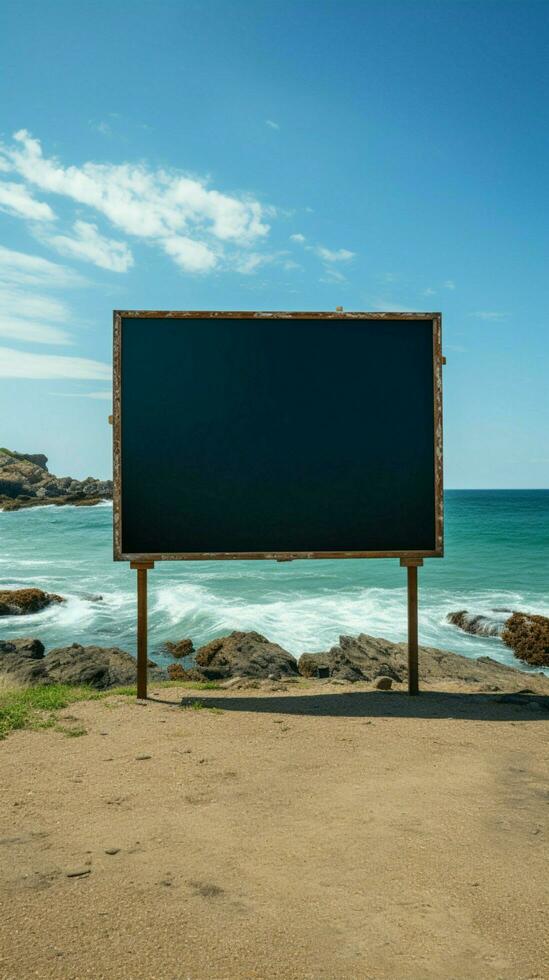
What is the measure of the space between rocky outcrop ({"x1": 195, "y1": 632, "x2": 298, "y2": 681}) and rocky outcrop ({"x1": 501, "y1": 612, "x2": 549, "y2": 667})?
780cm

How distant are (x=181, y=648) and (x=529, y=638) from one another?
10.1 metres

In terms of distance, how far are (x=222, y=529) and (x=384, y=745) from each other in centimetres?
377

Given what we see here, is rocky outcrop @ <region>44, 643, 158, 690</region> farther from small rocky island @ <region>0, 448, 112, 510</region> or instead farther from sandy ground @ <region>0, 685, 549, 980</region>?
small rocky island @ <region>0, 448, 112, 510</region>

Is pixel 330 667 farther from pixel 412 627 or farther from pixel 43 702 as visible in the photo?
pixel 43 702

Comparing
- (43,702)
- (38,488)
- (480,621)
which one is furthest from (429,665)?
(38,488)

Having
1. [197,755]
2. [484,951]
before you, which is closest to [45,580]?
[197,755]

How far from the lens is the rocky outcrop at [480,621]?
2247 cm

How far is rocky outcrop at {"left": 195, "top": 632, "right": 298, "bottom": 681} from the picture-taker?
13.9m

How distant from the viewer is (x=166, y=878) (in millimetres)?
4973

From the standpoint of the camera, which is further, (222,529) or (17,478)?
(17,478)

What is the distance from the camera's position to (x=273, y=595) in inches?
1174

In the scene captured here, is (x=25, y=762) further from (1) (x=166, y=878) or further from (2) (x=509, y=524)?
(2) (x=509, y=524)

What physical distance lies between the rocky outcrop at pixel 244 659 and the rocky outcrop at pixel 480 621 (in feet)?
29.8

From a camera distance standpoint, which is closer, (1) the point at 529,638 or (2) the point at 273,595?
(1) the point at 529,638
